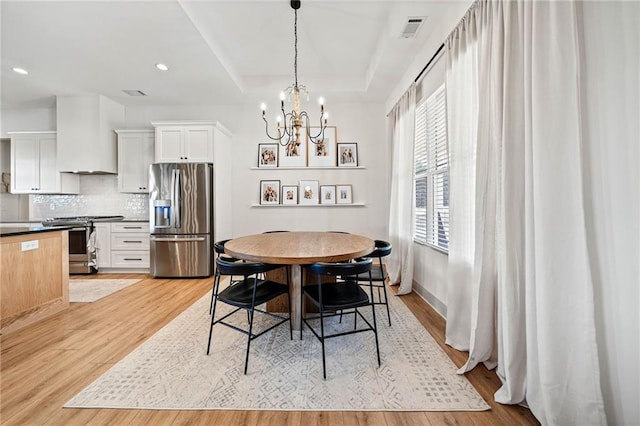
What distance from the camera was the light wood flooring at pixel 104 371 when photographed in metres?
1.42

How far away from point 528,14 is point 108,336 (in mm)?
3793

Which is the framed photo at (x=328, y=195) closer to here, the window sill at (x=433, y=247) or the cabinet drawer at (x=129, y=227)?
the window sill at (x=433, y=247)

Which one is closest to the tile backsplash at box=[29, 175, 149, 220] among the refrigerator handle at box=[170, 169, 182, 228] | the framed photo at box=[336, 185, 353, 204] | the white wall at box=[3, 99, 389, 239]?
the white wall at box=[3, 99, 389, 239]

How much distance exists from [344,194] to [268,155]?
153 cm

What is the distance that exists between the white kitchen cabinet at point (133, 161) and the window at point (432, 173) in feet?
14.3

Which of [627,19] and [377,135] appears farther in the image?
[377,135]

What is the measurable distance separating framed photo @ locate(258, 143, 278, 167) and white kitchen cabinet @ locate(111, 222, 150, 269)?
217 centimetres

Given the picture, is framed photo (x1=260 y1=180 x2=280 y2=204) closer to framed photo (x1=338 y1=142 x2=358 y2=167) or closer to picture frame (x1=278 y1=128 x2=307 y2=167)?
picture frame (x1=278 y1=128 x2=307 y2=167)

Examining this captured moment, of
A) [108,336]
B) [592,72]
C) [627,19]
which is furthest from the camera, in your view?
[108,336]

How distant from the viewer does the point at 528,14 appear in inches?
54.1

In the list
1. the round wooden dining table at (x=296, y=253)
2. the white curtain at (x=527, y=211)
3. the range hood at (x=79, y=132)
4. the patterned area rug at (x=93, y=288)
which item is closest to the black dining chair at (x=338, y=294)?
the round wooden dining table at (x=296, y=253)

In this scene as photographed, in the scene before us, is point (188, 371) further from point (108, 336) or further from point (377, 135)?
point (377, 135)

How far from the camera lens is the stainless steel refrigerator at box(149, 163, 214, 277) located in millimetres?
4125

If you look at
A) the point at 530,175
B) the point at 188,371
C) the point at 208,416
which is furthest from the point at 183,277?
the point at 530,175
